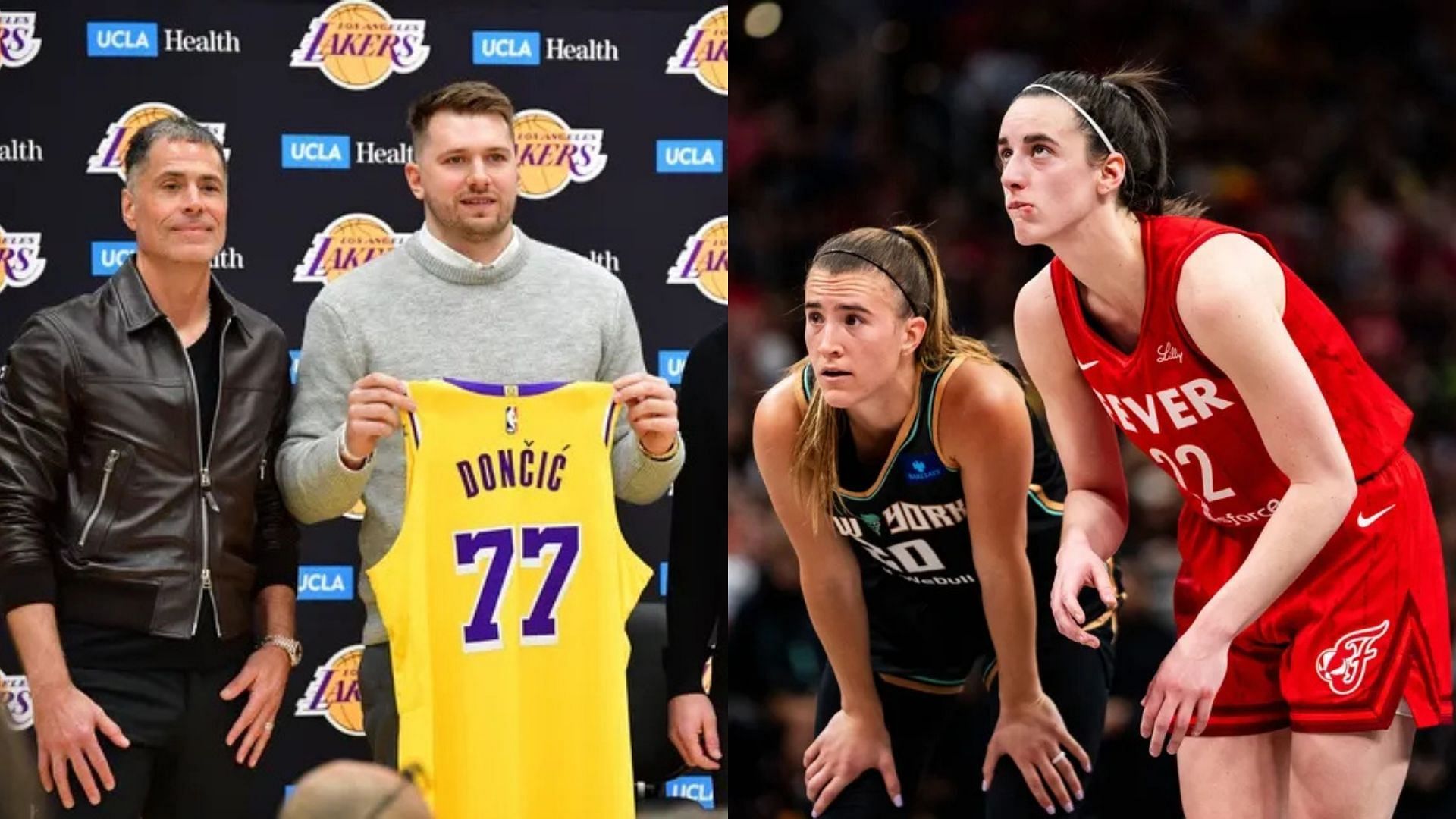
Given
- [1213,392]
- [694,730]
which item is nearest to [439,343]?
[694,730]

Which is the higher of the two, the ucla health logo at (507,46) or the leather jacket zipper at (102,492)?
the ucla health logo at (507,46)

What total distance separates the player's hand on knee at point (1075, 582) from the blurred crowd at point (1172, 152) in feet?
9.51

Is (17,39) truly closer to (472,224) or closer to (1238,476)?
(472,224)

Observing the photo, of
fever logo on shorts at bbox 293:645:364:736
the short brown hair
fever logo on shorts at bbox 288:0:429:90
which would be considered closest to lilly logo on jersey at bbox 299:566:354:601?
fever logo on shorts at bbox 293:645:364:736

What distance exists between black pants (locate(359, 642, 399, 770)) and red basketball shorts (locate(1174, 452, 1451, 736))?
1.95 metres

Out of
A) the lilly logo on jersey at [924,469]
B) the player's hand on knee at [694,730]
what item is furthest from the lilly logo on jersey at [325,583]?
the lilly logo on jersey at [924,469]

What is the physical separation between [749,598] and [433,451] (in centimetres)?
217

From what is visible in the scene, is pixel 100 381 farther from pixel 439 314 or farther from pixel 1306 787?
pixel 1306 787

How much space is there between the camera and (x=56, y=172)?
181 inches

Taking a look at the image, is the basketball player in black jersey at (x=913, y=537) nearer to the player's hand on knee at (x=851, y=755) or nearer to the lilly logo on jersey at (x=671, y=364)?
the player's hand on knee at (x=851, y=755)

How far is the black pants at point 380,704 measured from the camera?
417cm

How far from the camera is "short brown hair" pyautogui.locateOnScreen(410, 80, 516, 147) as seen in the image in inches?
168

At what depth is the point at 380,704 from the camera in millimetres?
4199

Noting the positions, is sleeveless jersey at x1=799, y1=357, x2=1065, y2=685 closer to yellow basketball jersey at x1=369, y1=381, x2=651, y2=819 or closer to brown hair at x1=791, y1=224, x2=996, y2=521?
brown hair at x1=791, y1=224, x2=996, y2=521
